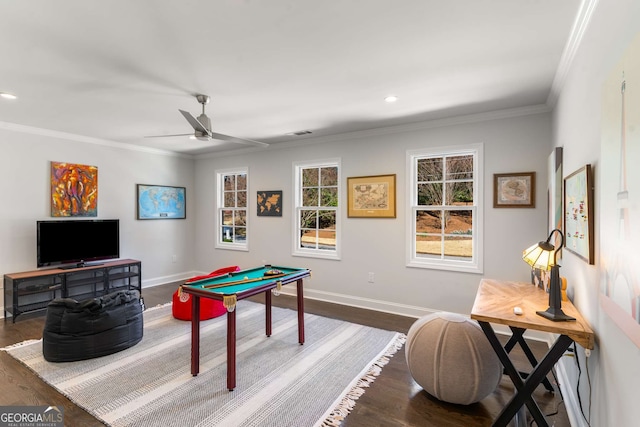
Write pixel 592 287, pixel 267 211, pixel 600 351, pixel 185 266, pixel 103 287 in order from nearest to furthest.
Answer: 1. pixel 600 351
2. pixel 592 287
3. pixel 103 287
4. pixel 267 211
5. pixel 185 266

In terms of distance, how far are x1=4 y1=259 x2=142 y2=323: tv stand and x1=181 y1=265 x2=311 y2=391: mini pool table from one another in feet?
8.50

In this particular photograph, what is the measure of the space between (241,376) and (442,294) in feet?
8.52

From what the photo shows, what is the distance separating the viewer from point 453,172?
158 inches

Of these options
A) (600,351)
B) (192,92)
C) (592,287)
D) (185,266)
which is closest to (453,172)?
(592,287)

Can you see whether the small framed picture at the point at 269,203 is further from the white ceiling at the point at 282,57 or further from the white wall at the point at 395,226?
the white ceiling at the point at 282,57

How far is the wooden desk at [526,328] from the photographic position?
1.70 meters

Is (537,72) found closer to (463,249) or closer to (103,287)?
(463,249)

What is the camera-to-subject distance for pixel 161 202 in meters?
5.93

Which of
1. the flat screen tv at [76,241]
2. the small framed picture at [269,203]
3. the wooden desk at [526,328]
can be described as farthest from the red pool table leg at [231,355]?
the flat screen tv at [76,241]

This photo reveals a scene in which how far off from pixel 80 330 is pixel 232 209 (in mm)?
3527

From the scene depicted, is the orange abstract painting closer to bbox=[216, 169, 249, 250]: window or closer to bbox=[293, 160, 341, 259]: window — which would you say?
bbox=[216, 169, 249, 250]: window

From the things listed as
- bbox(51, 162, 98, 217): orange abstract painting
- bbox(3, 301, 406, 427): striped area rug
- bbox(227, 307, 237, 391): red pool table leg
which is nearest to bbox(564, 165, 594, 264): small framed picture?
bbox(3, 301, 406, 427): striped area rug

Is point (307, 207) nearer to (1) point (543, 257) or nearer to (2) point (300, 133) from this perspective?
(2) point (300, 133)

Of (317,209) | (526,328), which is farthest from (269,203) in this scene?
(526,328)
